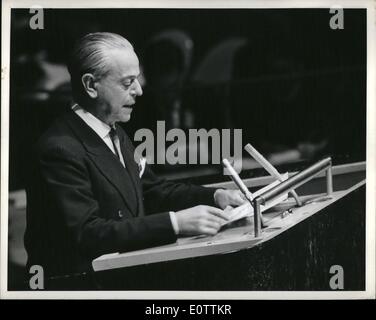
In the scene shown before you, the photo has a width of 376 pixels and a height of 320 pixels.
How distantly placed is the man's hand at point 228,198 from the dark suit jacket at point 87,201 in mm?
54

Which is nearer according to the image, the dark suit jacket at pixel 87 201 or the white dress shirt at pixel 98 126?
the dark suit jacket at pixel 87 201

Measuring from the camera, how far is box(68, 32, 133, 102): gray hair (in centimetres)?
388

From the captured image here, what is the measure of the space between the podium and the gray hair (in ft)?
3.39

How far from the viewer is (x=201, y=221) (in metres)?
3.78

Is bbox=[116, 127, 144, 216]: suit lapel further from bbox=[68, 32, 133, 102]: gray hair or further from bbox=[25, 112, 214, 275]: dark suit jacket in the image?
bbox=[68, 32, 133, 102]: gray hair

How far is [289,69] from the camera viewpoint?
3969 millimetres

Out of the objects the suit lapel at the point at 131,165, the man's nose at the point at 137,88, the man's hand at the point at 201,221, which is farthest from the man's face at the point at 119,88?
the man's hand at the point at 201,221

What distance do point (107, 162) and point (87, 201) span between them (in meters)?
0.26

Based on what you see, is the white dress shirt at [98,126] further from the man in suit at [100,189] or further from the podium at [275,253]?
the podium at [275,253]

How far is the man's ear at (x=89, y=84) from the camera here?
388 cm

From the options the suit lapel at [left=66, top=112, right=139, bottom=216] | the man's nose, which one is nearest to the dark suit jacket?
the suit lapel at [left=66, top=112, right=139, bottom=216]

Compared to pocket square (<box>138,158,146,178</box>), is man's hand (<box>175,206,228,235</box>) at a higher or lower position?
lower

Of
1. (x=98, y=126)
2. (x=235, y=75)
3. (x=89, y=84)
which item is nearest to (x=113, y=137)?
(x=98, y=126)

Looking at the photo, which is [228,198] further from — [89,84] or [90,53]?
[90,53]
